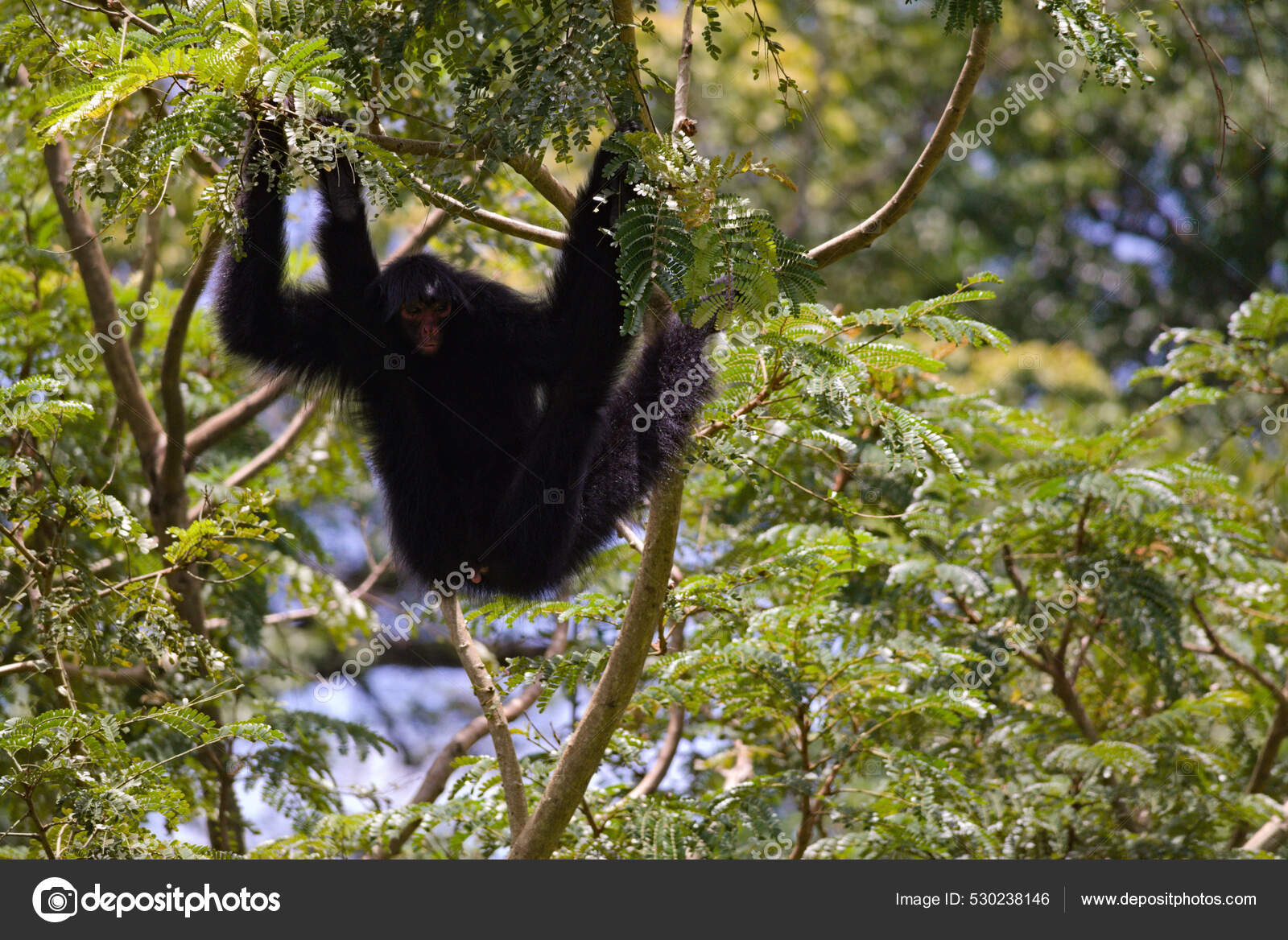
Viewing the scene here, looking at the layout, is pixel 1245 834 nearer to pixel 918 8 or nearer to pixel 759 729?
pixel 759 729

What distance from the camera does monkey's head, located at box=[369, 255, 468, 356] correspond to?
4.83 metres

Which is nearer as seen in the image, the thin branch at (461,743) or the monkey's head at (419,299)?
the monkey's head at (419,299)

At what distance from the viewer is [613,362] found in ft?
14.6

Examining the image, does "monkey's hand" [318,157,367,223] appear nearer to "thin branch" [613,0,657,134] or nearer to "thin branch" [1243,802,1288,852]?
"thin branch" [613,0,657,134]

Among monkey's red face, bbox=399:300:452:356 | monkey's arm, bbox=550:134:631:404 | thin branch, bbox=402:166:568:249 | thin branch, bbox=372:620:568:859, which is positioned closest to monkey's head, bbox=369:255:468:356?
monkey's red face, bbox=399:300:452:356

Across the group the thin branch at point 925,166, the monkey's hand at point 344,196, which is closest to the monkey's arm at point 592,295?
the thin branch at point 925,166

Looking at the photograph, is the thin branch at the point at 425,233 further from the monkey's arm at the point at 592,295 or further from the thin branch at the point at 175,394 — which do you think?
the monkey's arm at the point at 592,295

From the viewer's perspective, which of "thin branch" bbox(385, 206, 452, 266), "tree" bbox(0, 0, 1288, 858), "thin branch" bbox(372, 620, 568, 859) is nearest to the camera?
"tree" bbox(0, 0, 1288, 858)

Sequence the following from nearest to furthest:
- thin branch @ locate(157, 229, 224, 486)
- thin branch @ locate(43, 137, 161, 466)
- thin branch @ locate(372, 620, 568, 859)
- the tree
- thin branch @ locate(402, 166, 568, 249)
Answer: the tree < thin branch @ locate(402, 166, 568, 249) < thin branch @ locate(157, 229, 224, 486) < thin branch @ locate(43, 137, 161, 466) < thin branch @ locate(372, 620, 568, 859)

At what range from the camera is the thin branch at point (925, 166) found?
3697 millimetres

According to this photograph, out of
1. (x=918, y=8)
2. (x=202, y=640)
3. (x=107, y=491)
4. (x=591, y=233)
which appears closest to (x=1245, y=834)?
(x=591, y=233)

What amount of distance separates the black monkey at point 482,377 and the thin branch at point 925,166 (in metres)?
0.58
